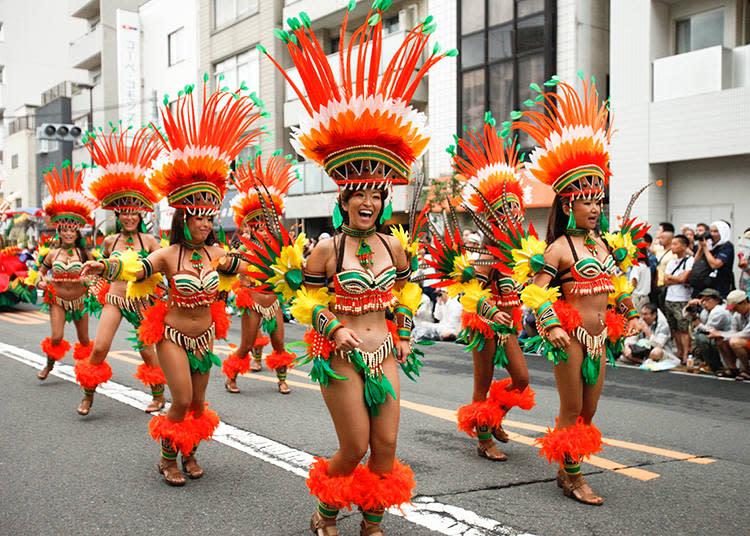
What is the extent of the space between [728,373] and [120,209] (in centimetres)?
764

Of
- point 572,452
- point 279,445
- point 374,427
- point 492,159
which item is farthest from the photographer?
point 492,159

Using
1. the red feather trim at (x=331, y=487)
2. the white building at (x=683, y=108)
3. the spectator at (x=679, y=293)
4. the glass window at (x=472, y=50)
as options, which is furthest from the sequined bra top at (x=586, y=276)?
the glass window at (x=472, y=50)

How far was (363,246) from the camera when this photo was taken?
3713 mm

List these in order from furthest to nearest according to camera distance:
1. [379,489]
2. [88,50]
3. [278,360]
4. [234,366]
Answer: [88,50] < [278,360] < [234,366] < [379,489]

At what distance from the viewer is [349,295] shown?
145 inches

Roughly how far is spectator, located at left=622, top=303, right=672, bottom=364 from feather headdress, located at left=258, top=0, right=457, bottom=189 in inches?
277

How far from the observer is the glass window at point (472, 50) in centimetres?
1750

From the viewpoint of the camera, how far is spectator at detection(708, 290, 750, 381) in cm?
843

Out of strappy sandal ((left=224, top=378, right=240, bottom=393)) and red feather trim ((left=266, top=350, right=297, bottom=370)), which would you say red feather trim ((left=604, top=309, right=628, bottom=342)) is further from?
strappy sandal ((left=224, top=378, right=240, bottom=393))

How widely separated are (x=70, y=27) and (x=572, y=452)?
2006 inches

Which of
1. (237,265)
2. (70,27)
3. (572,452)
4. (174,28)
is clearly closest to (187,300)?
(237,265)

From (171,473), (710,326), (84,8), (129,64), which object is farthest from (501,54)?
(84,8)

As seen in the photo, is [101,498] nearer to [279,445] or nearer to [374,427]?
Answer: [279,445]

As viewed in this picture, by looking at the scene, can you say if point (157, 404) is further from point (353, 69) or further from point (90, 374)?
point (353, 69)
